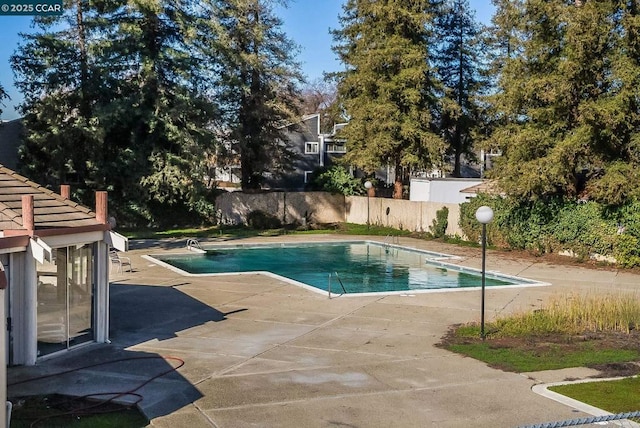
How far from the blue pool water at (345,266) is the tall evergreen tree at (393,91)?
6800 mm

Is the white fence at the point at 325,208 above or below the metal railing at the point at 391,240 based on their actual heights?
above

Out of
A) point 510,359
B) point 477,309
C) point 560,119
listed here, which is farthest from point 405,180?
point 510,359

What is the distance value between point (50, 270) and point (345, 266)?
48.9ft

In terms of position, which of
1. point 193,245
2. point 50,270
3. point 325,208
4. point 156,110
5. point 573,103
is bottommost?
point 193,245

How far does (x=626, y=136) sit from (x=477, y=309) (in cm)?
1210

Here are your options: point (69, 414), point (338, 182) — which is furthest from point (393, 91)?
point (69, 414)

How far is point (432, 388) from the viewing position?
9.23 m

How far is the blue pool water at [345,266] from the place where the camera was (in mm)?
20312

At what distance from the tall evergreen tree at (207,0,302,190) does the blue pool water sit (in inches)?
340

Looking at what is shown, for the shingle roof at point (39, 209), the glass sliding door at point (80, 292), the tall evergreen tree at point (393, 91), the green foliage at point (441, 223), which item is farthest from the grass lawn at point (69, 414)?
the tall evergreen tree at point (393, 91)

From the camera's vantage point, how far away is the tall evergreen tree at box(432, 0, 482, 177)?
4034 centimetres

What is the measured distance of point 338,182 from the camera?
38.5 m

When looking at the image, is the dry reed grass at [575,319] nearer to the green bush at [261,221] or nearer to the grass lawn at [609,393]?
the grass lawn at [609,393]

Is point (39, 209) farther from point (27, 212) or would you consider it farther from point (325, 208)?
point (325, 208)
